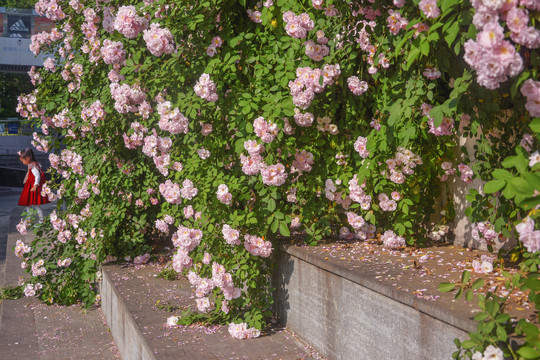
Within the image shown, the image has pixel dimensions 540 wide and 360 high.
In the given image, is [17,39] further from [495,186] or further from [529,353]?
[529,353]

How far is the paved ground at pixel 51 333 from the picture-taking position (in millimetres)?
4750

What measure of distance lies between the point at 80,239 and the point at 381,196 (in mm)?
3417

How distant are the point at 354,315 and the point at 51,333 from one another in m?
3.20

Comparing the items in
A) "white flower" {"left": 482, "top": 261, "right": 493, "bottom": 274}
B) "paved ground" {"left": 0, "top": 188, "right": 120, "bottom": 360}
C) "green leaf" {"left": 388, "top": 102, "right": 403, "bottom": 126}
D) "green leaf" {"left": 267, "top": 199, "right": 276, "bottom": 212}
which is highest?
"green leaf" {"left": 388, "top": 102, "right": 403, "bottom": 126}

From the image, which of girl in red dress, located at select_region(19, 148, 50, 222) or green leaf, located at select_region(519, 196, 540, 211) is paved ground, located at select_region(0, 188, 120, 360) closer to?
green leaf, located at select_region(519, 196, 540, 211)

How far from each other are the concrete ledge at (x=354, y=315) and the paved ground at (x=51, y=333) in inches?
66.9

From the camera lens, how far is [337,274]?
322cm

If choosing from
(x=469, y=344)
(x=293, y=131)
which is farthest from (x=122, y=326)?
(x=469, y=344)

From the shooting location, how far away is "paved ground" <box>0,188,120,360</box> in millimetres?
4750

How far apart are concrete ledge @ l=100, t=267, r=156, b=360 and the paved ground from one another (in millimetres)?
124

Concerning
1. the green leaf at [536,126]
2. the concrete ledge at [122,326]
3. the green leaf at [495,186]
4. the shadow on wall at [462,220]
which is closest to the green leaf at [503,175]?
the green leaf at [495,186]

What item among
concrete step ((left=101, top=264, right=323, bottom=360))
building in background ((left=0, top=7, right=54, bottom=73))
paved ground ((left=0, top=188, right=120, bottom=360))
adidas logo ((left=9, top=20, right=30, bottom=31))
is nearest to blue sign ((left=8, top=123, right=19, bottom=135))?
building in background ((left=0, top=7, right=54, bottom=73))

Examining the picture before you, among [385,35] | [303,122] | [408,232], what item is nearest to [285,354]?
[408,232]

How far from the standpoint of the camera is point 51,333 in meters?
5.23
